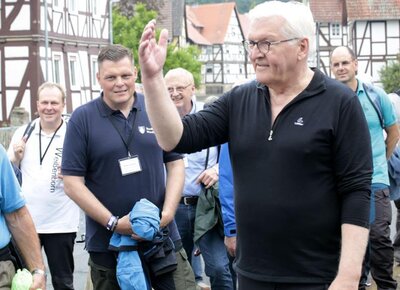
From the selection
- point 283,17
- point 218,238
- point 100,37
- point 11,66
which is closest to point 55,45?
point 11,66

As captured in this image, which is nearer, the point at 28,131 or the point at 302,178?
the point at 302,178

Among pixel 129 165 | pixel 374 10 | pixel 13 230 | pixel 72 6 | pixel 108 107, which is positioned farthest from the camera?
pixel 374 10

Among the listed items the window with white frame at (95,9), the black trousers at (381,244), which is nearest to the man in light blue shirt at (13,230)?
the black trousers at (381,244)

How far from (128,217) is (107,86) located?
0.80m

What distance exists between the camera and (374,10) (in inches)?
2260

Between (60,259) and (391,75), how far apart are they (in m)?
41.2

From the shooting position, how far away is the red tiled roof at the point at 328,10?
64.6m

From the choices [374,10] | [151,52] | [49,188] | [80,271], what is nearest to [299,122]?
[151,52]

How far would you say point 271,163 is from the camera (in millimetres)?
3736

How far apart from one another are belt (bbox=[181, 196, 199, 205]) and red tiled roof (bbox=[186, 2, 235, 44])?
98.8 metres

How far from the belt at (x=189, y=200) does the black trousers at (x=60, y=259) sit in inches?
36.0

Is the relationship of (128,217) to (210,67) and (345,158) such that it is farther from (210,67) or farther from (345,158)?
(210,67)

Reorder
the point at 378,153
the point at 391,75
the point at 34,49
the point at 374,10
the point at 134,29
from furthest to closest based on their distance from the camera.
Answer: the point at 134,29, the point at 374,10, the point at 391,75, the point at 34,49, the point at 378,153

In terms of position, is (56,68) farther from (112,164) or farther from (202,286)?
(112,164)
